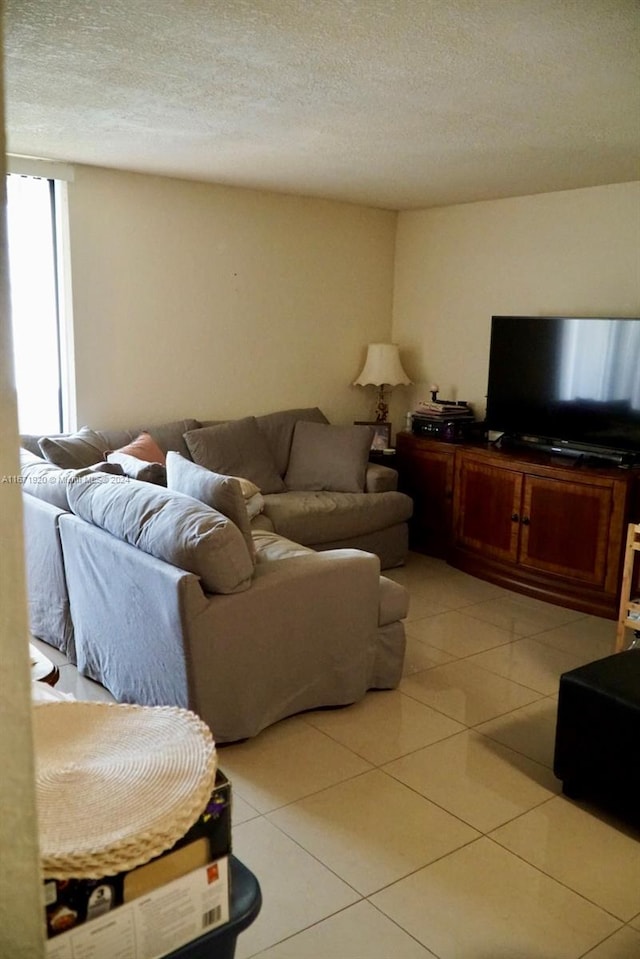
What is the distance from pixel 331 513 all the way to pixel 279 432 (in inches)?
35.6

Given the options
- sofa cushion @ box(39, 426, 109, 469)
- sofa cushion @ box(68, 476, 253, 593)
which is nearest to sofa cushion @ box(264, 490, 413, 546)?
sofa cushion @ box(39, 426, 109, 469)

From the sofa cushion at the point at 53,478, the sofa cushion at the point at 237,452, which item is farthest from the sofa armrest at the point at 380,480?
the sofa cushion at the point at 53,478

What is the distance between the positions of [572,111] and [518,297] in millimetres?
2132

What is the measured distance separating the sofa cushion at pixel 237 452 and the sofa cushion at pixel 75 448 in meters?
0.59

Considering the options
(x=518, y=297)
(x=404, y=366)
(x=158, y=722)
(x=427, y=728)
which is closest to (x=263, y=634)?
(x=427, y=728)

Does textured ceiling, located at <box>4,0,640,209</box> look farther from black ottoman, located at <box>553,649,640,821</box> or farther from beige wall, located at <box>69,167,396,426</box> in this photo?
black ottoman, located at <box>553,649,640,821</box>

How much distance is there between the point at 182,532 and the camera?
2682 millimetres

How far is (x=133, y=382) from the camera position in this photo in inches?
189

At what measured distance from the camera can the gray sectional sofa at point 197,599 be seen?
2689mm

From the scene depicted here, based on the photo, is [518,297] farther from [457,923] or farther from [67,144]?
[457,923]

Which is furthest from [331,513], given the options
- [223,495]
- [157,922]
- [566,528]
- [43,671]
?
[157,922]

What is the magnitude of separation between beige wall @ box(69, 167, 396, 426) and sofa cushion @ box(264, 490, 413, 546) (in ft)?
3.16

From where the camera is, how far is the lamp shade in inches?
222

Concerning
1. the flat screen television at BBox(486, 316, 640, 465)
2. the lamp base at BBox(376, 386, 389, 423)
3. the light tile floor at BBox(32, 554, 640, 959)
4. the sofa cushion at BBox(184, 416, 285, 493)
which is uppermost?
the flat screen television at BBox(486, 316, 640, 465)
